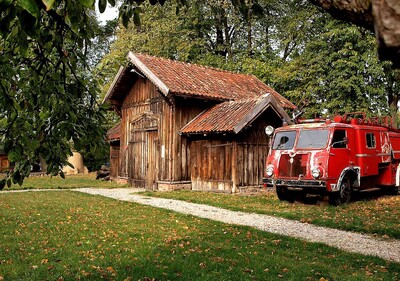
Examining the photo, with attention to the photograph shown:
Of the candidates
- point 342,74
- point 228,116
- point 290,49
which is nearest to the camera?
point 228,116

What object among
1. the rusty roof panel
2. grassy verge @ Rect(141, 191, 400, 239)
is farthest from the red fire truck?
the rusty roof panel

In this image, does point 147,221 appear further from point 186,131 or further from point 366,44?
point 366,44

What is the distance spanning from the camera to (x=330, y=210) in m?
12.0

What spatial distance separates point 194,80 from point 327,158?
9.05 metres

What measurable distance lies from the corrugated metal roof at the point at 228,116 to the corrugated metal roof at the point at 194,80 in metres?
0.97

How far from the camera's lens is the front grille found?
512 inches

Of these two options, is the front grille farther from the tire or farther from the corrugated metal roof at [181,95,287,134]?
the tire

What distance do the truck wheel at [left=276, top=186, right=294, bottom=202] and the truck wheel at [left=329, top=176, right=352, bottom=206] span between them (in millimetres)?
1593

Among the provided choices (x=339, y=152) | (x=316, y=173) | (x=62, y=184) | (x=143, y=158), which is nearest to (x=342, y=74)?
(x=339, y=152)

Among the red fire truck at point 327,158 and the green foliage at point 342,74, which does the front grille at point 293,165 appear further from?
the green foliage at point 342,74

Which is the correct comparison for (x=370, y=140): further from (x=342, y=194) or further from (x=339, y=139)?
(x=342, y=194)

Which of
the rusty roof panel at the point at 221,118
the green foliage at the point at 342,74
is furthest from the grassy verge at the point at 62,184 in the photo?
the green foliage at the point at 342,74

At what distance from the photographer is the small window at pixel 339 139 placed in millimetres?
13055

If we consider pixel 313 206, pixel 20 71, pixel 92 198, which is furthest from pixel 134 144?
pixel 20 71
